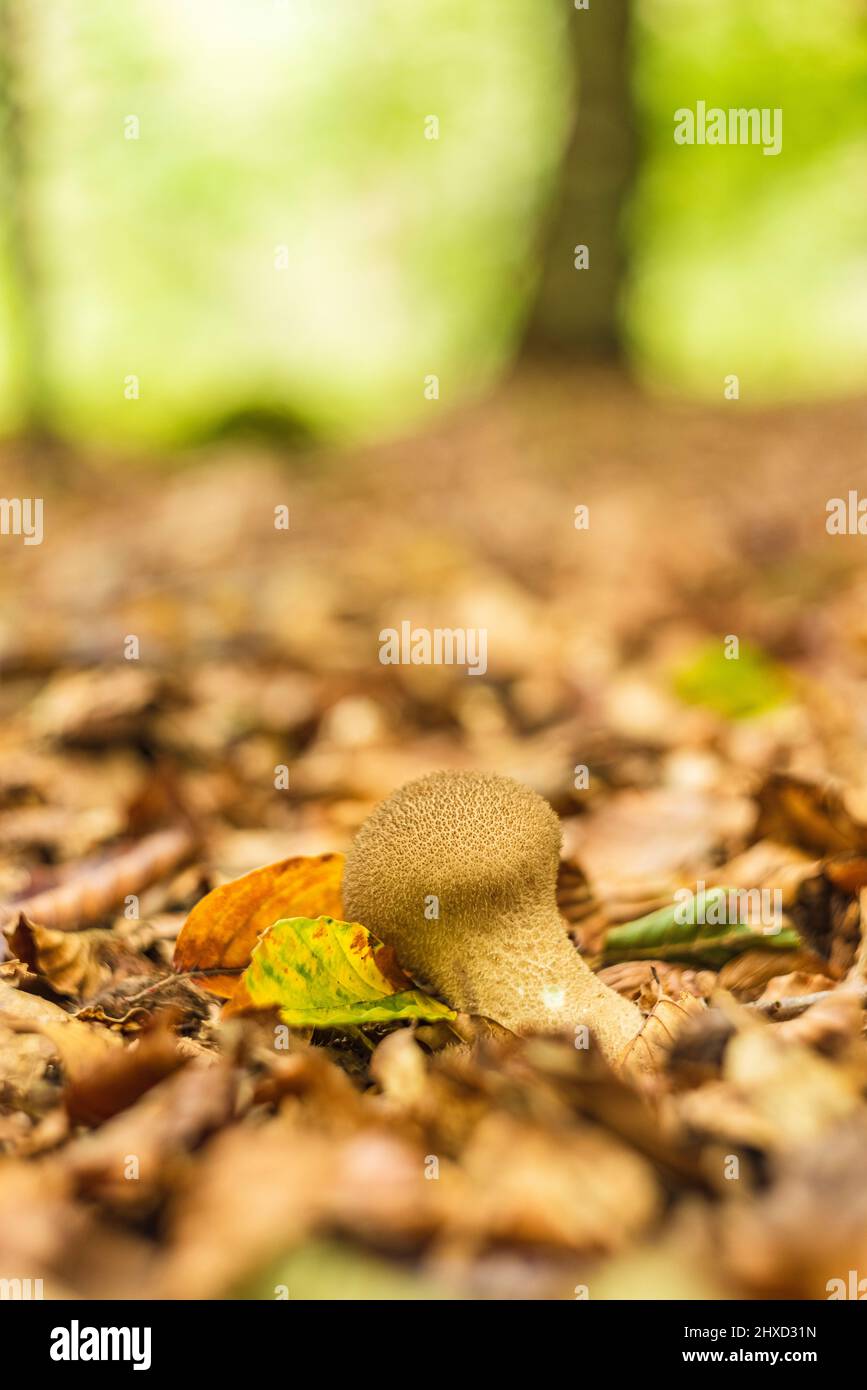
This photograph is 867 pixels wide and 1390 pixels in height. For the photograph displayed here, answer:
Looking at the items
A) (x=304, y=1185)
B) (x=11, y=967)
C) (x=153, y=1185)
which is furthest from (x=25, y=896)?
(x=304, y=1185)

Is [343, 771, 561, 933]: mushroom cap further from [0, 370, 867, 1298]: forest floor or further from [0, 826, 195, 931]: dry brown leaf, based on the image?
[0, 826, 195, 931]: dry brown leaf

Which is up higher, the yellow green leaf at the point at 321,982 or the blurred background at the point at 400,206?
the blurred background at the point at 400,206

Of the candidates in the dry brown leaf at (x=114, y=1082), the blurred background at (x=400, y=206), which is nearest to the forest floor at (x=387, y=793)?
the dry brown leaf at (x=114, y=1082)

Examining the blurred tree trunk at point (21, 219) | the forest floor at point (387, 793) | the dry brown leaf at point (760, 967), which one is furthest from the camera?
the blurred tree trunk at point (21, 219)

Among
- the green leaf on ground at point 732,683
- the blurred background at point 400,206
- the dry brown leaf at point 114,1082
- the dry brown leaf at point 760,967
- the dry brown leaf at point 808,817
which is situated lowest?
A: the dry brown leaf at point 114,1082

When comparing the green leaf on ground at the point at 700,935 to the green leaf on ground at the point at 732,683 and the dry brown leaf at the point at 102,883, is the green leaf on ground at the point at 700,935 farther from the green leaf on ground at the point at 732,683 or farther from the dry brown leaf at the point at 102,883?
→ the green leaf on ground at the point at 732,683

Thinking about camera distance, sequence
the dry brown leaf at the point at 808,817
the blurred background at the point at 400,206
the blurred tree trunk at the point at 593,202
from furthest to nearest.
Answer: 1. the blurred background at the point at 400,206
2. the blurred tree trunk at the point at 593,202
3. the dry brown leaf at the point at 808,817
